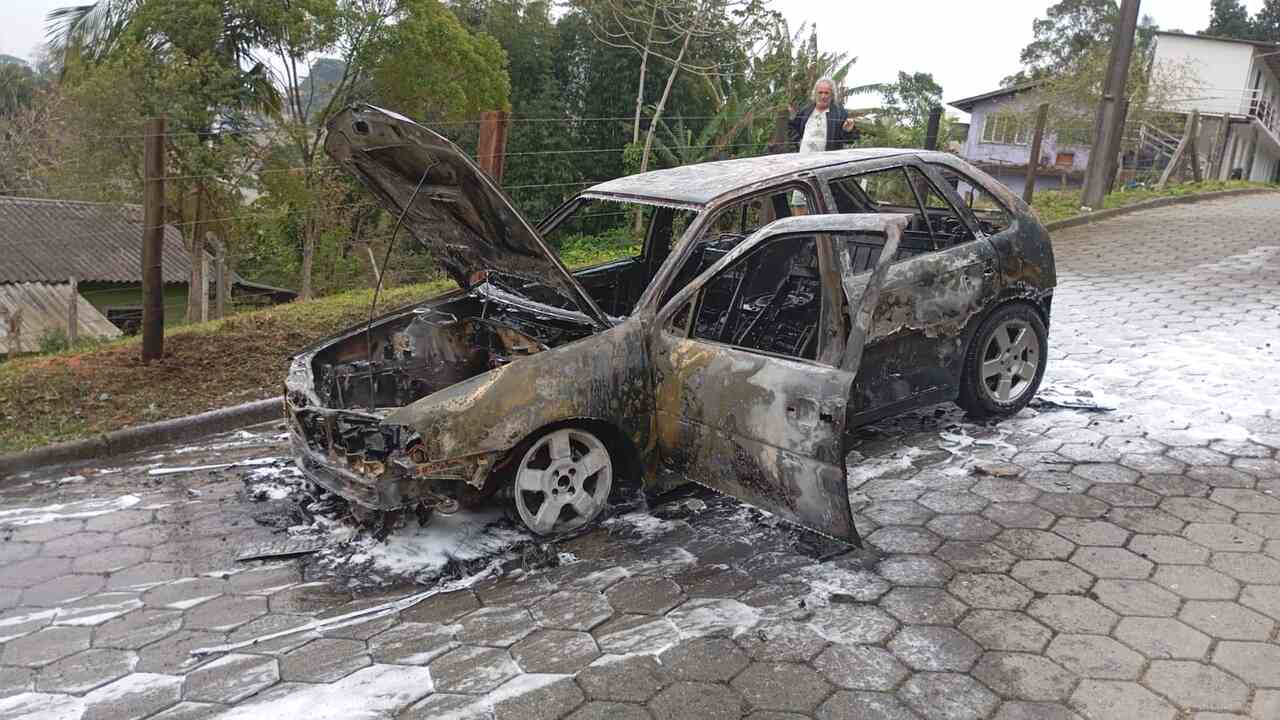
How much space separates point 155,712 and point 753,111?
1625 cm

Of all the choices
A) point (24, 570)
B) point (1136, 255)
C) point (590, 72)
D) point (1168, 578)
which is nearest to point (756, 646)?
point (1168, 578)

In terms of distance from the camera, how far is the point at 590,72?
30906 mm

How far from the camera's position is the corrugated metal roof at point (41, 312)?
74.1ft

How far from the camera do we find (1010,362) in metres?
5.73

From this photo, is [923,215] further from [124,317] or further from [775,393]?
[124,317]

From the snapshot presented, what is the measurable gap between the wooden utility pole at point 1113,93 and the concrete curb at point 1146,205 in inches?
20.8

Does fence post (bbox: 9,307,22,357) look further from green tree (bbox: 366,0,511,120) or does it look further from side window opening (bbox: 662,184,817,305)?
→ side window opening (bbox: 662,184,817,305)

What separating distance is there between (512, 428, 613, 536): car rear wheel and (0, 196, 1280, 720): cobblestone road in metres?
0.21

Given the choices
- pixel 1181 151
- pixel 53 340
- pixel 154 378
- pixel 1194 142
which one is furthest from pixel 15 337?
pixel 1194 142

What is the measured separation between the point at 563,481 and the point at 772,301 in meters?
1.79

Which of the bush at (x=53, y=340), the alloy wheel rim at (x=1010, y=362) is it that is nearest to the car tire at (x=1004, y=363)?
the alloy wheel rim at (x=1010, y=362)

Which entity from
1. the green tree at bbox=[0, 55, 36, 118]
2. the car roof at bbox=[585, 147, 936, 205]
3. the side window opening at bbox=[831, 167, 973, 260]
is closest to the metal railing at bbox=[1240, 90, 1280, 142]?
the side window opening at bbox=[831, 167, 973, 260]

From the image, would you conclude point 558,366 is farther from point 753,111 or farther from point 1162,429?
point 753,111

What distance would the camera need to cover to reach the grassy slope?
619 centimetres
